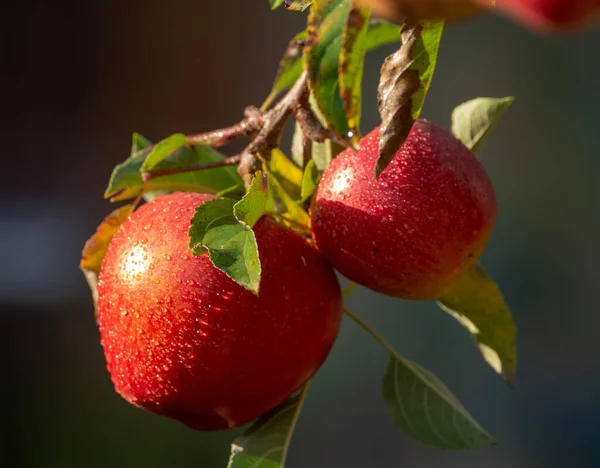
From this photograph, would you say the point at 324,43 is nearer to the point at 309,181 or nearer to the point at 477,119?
the point at 309,181

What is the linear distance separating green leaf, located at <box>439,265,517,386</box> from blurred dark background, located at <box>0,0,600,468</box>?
4.62 feet

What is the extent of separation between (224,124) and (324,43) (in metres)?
2.14

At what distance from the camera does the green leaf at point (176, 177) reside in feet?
1.77

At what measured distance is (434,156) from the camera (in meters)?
0.48

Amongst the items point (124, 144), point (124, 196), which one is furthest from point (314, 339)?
point (124, 144)

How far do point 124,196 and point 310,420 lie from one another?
1.71m

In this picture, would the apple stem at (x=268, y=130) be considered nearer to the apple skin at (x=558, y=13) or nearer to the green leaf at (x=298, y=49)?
the green leaf at (x=298, y=49)

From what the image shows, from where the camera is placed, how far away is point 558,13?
14 centimetres

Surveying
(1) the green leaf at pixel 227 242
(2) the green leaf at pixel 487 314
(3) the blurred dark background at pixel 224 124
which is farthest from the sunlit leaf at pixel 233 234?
(3) the blurred dark background at pixel 224 124

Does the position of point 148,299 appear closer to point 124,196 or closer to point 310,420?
point 124,196

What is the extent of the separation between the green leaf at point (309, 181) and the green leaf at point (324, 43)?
0.60 feet

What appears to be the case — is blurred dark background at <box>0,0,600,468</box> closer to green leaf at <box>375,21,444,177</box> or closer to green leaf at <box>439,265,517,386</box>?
green leaf at <box>439,265,517,386</box>

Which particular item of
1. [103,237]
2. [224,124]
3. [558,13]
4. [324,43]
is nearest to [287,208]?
[103,237]

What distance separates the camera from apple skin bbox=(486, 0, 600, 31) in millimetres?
134
